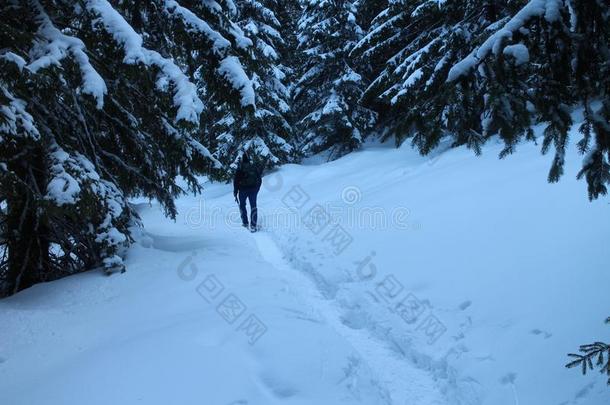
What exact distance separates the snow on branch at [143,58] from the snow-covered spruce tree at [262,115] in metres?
12.2

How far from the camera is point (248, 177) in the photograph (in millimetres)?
11719

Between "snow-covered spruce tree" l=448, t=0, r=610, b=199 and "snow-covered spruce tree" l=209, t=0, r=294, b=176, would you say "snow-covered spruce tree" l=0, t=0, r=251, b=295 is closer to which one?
"snow-covered spruce tree" l=448, t=0, r=610, b=199

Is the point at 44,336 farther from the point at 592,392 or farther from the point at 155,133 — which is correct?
the point at 592,392

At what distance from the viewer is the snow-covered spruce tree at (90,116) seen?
14.5ft

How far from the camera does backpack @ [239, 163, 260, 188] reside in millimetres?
11703

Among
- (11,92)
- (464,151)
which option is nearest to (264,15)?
(464,151)

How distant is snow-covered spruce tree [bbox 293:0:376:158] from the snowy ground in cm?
1089

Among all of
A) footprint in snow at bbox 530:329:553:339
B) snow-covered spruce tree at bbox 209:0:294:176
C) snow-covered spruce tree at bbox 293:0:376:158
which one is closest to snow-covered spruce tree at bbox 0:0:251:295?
footprint in snow at bbox 530:329:553:339

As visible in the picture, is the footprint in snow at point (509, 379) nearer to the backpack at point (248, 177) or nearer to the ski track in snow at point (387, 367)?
the ski track in snow at point (387, 367)

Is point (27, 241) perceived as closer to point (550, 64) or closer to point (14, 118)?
point (14, 118)

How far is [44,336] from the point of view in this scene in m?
4.72

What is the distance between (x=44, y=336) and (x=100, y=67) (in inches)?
133

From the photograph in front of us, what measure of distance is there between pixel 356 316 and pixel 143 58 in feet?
14.1

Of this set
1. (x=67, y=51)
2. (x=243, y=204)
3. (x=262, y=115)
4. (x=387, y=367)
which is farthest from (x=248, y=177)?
(x=387, y=367)
